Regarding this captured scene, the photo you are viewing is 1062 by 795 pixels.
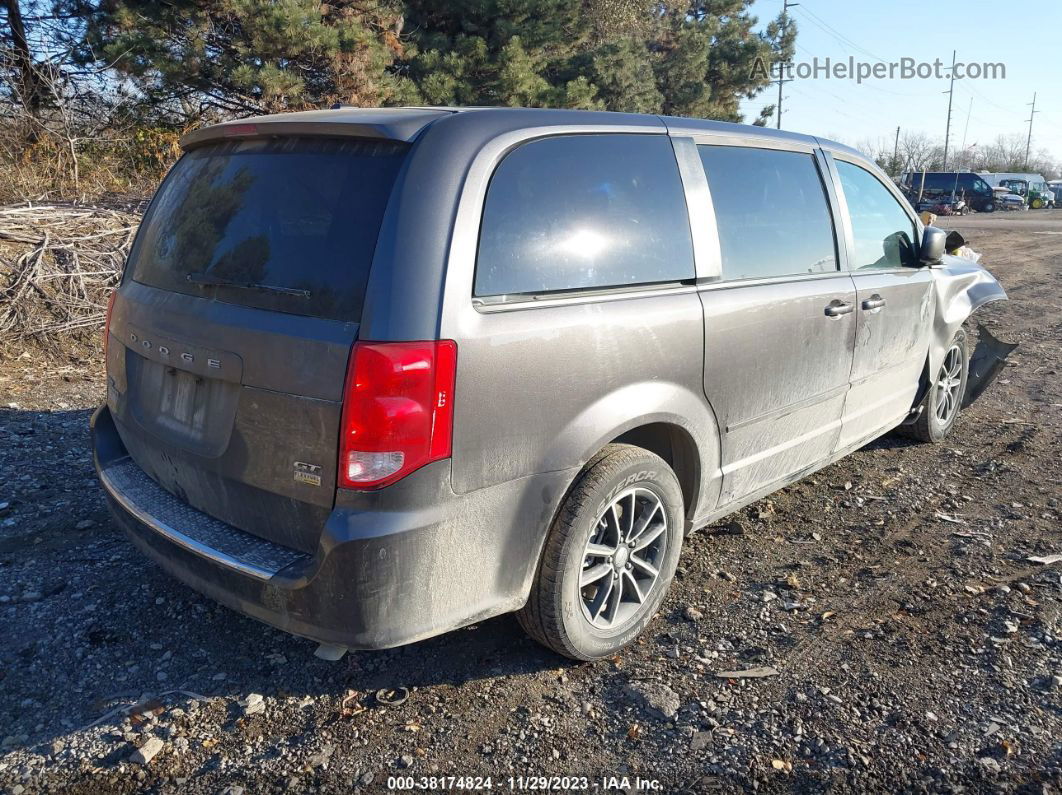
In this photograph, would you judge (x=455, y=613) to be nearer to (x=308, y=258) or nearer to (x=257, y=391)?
(x=257, y=391)

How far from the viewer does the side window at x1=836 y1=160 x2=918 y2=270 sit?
171 inches

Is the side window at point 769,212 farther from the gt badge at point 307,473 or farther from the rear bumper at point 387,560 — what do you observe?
the gt badge at point 307,473

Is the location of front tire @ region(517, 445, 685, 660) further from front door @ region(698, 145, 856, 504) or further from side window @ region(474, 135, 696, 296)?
side window @ region(474, 135, 696, 296)

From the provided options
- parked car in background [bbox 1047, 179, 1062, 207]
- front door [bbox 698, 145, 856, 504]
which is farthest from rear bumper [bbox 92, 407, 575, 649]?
parked car in background [bbox 1047, 179, 1062, 207]

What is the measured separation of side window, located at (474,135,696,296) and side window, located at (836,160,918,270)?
1.57 m

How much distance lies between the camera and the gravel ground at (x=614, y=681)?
2.54 m

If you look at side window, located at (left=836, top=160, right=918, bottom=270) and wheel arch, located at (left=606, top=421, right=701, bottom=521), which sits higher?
side window, located at (left=836, top=160, right=918, bottom=270)

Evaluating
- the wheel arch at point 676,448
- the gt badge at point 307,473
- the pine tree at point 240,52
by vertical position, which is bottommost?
the wheel arch at point 676,448

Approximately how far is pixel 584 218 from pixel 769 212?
126 centimetres

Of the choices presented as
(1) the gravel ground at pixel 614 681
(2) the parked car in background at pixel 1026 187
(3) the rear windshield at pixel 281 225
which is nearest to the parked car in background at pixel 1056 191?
(2) the parked car in background at pixel 1026 187

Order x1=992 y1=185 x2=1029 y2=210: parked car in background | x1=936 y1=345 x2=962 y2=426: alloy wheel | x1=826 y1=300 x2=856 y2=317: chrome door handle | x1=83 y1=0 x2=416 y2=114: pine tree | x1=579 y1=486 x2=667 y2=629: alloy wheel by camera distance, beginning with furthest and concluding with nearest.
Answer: x1=992 y1=185 x2=1029 y2=210: parked car in background < x1=83 y1=0 x2=416 y2=114: pine tree < x1=936 y1=345 x2=962 y2=426: alloy wheel < x1=826 y1=300 x2=856 y2=317: chrome door handle < x1=579 y1=486 x2=667 y2=629: alloy wheel

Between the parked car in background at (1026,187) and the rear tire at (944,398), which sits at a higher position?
the rear tire at (944,398)

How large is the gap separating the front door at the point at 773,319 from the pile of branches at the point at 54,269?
5.96 meters

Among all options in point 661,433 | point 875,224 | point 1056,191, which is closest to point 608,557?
point 661,433
